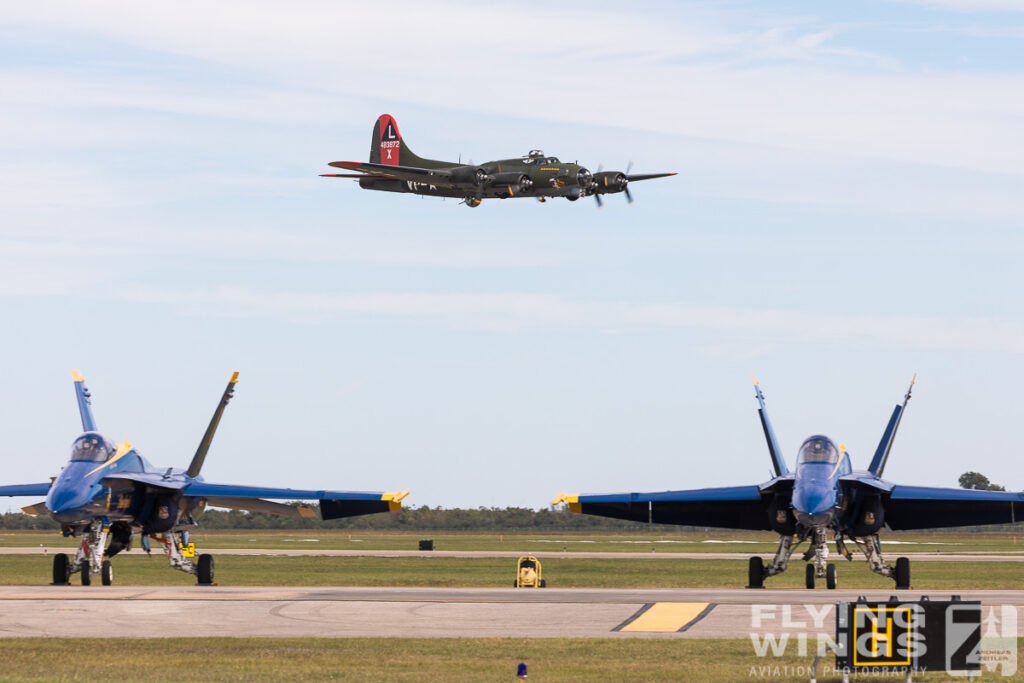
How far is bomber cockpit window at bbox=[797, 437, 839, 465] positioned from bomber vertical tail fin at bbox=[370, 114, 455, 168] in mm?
29855

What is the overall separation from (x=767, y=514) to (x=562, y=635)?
14.4m

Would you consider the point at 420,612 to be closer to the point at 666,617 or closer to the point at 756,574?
the point at 666,617

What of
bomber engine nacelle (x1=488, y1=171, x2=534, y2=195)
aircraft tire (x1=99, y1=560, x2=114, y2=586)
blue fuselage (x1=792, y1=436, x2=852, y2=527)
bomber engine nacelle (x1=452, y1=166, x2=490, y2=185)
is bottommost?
aircraft tire (x1=99, y1=560, x2=114, y2=586)

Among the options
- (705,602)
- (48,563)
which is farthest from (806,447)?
(48,563)

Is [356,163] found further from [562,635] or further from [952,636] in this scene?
[952,636]

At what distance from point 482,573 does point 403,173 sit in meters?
16.8

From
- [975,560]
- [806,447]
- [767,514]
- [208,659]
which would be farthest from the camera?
[975,560]

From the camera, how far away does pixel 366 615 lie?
2264 centimetres

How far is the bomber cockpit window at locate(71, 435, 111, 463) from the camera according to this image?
97.2ft

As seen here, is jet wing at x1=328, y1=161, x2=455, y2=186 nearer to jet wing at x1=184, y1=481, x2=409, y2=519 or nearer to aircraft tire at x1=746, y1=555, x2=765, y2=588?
jet wing at x1=184, y1=481, x2=409, y2=519

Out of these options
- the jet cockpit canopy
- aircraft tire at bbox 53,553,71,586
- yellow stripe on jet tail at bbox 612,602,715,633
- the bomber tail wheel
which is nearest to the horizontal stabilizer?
the jet cockpit canopy

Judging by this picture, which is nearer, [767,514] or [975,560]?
[767,514]

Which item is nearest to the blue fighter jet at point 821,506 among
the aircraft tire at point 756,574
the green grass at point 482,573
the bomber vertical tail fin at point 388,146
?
the aircraft tire at point 756,574

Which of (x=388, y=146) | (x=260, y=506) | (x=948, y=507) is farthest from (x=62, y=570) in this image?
(x=388, y=146)
